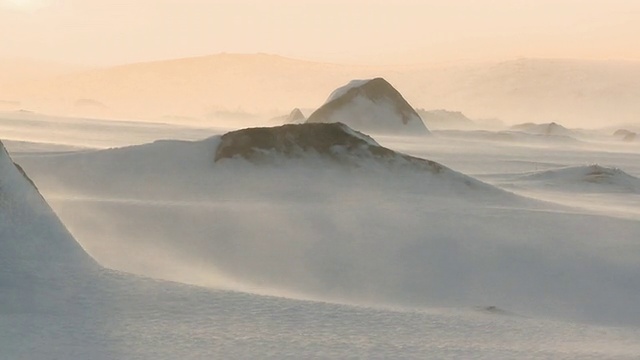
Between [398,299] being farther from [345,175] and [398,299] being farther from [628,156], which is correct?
[628,156]

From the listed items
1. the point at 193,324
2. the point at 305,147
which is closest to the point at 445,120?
the point at 305,147

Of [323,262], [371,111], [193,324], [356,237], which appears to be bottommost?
[323,262]

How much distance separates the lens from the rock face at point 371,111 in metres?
44.9

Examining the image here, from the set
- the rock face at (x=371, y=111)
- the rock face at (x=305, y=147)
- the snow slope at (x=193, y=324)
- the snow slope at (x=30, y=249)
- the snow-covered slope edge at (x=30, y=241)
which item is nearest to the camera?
the snow slope at (x=193, y=324)

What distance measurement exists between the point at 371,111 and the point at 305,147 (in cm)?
2807

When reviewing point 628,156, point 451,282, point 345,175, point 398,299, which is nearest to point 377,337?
point 398,299

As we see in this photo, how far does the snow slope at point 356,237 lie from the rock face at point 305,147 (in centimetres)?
67

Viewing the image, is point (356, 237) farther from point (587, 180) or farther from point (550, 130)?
point (550, 130)

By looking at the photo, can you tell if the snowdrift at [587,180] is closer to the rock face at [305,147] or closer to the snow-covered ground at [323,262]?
the snow-covered ground at [323,262]

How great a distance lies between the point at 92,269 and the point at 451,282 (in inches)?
191

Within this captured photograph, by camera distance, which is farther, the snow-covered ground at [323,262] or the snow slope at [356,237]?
the snow slope at [356,237]

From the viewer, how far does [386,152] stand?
18031 mm

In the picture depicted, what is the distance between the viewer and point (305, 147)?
59.4 feet

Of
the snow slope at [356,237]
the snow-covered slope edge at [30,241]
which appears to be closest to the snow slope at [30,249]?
the snow-covered slope edge at [30,241]
